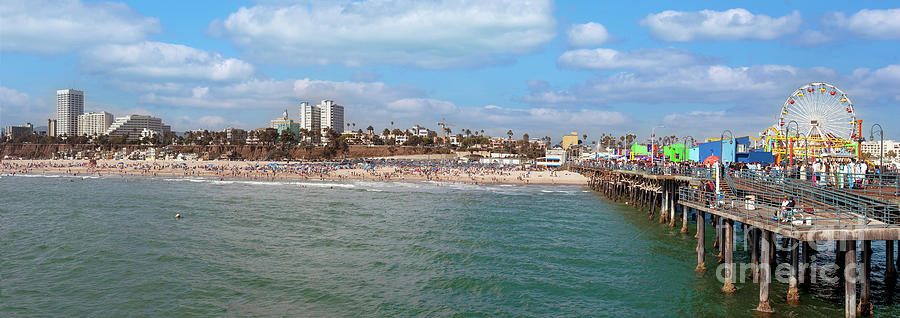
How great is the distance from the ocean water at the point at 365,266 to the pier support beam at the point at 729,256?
338mm

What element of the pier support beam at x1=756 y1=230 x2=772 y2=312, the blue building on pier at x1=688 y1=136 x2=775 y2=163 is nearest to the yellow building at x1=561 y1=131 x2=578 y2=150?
the blue building on pier at x1=688 y1=136 x2=775 y2=163

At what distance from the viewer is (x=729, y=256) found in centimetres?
1445

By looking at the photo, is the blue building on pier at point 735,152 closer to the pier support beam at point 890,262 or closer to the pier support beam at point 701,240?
the pier support beam at point 701,240

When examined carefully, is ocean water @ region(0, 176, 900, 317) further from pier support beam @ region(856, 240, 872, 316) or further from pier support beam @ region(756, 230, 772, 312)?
pier support beam @ region(856, 240, 872, 316)

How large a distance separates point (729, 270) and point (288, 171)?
254 ft

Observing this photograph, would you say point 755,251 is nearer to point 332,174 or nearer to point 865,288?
point 865,288

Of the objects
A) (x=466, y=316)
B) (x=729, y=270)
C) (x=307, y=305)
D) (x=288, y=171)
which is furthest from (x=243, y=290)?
(x=288, y=171)

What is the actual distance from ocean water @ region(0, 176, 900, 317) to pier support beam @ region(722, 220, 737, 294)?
34cm

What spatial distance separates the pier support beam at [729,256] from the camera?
46.6 ft

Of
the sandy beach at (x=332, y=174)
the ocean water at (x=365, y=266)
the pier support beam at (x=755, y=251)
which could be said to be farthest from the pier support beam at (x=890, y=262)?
the sandy beach at (x=332, y=174)

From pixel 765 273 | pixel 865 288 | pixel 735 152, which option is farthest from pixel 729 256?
pixel 735 152

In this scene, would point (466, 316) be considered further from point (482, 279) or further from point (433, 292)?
point (482, 279)

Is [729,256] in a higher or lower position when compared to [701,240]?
lower

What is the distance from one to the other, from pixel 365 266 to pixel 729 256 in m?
12.0
